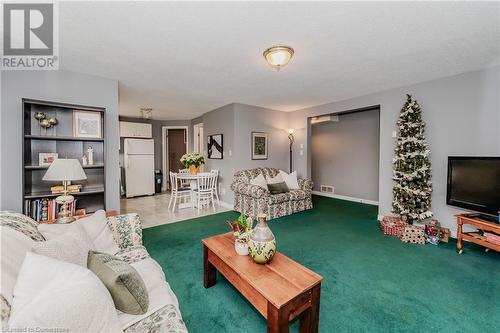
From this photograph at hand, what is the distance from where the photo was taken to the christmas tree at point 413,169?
10.8ft

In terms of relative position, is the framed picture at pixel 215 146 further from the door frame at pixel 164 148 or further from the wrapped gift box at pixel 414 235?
the wrapped gift box at pixel 414 235

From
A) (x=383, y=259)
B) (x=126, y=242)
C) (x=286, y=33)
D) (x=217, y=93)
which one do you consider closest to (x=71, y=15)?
(x=286, y=33)

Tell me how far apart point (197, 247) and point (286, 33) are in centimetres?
278

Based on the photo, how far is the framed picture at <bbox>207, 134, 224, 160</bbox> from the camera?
5361mm

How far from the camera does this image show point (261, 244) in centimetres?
161

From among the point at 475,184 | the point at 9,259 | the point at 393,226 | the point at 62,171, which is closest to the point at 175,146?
the point at 62,171

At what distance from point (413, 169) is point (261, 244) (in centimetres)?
307

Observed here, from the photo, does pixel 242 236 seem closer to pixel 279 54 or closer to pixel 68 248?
pixel 68 248

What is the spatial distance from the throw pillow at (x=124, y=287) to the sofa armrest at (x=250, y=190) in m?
3.03

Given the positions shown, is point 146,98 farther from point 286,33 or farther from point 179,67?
point 286,33

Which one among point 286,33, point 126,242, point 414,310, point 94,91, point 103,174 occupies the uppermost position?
point 286,33

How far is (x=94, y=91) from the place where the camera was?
3.18 m

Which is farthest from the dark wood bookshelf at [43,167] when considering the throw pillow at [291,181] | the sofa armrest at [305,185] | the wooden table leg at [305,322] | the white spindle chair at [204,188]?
the sofa armrest at [305,185]

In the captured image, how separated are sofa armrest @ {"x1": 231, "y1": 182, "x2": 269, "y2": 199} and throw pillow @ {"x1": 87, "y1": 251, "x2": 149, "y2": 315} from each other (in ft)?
9.95
